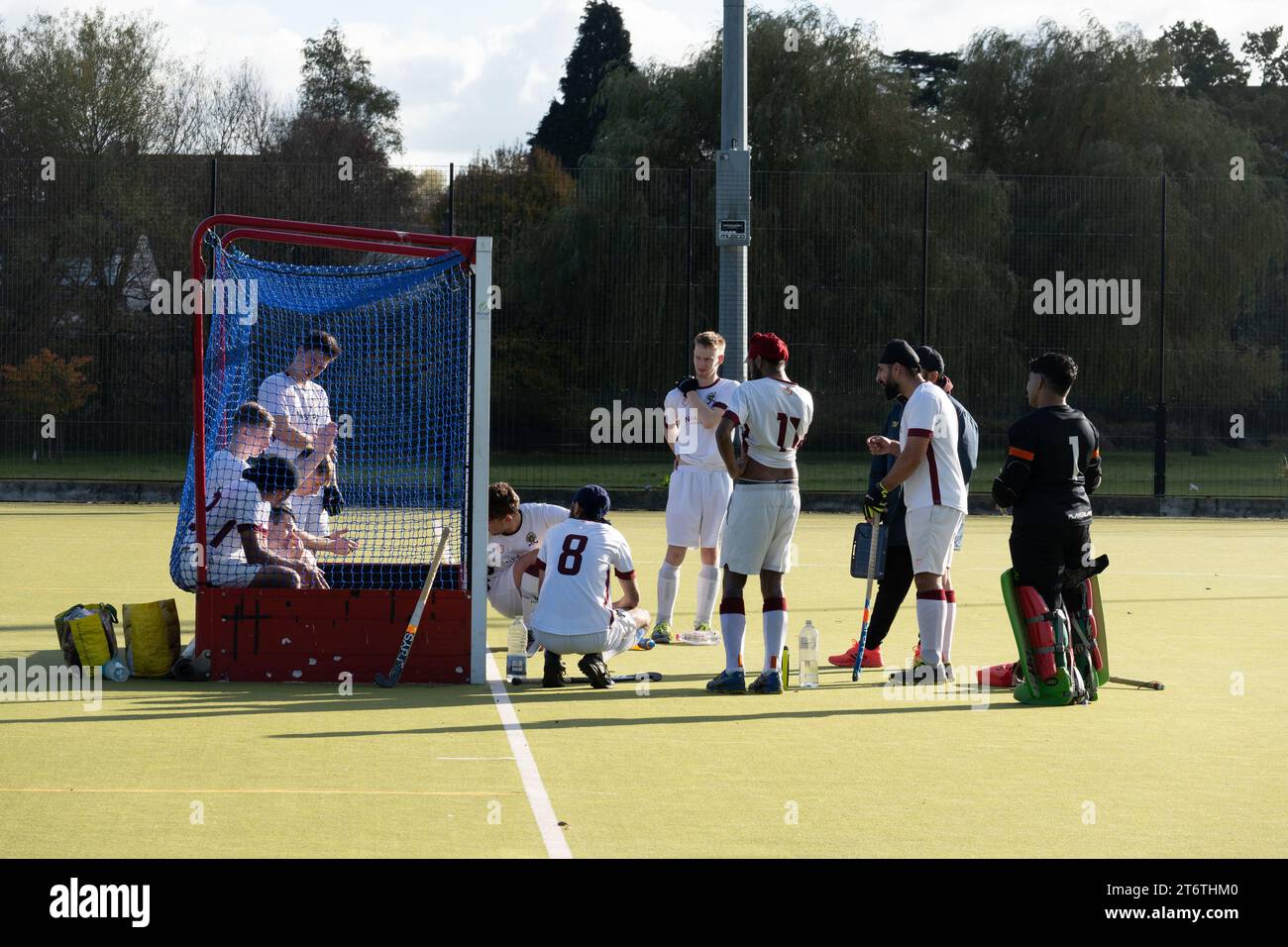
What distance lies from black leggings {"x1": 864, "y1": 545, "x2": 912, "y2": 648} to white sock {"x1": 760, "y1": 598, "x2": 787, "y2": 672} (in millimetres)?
1061

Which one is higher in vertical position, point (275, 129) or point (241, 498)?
point (275, 129)

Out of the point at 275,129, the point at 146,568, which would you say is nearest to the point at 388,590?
the point at 146,568

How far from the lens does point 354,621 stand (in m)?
9.42

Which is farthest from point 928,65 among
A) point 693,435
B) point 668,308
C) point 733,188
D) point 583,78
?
point 693,435

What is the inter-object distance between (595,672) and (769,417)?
5.81 feet

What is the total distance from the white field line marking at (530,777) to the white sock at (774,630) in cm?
152

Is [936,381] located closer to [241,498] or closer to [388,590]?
[388,590]

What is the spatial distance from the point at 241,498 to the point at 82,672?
1368 millimetres

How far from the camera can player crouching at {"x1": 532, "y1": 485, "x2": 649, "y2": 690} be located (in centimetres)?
913

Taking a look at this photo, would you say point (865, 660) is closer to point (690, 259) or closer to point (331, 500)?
point (331, 500)

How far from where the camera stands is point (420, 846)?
5707 mm

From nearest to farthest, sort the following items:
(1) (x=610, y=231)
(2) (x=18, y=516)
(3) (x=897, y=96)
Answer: (2) (x=18, y=516) → (1) (x=610, y=231) → (3) (x=897, y=96)

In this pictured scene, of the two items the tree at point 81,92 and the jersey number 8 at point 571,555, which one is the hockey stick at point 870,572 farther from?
the tree at point 81,92

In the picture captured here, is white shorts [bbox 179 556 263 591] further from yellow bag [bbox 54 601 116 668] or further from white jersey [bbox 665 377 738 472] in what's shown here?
white jersey [bbox 665 377 738 472]
